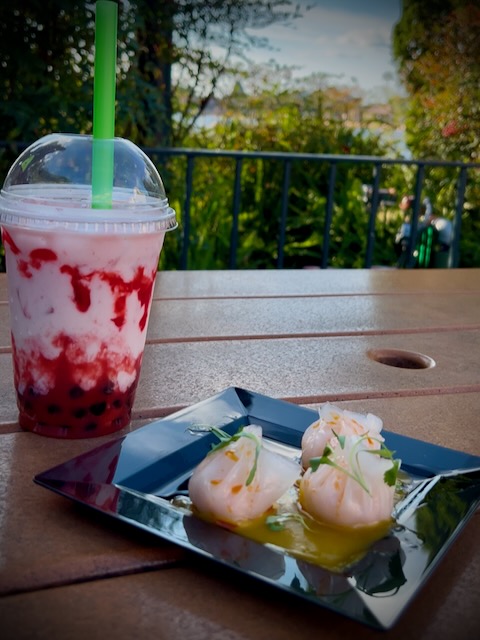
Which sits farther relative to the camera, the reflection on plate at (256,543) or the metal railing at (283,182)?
the metal railing at (283,182)

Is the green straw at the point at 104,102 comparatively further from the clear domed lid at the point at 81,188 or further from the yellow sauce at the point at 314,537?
the yellow sauce at the point at 314,537

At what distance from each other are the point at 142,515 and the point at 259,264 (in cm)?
407

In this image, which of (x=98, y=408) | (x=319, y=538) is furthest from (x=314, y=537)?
(x=98, y=408)

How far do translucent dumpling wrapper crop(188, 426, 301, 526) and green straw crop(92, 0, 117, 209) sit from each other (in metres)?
0.29

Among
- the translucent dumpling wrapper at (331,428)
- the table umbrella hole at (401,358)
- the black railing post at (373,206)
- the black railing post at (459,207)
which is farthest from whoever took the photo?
the black railing post at (459,207)

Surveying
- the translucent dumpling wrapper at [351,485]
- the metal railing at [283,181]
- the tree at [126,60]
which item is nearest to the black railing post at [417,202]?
the metal railing at [283,181]

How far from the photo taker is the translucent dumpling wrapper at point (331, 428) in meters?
0.62

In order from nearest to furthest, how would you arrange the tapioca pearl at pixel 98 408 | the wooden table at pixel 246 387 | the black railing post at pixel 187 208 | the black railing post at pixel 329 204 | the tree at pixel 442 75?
the wooden table at pixel 246 387
the tapioca pearl at pixel 98 408
the black railing post at pixel 187 208
the black railing post at pixel 329 204
the tree at pixel 442 75

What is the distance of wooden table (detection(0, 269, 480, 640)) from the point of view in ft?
1.50

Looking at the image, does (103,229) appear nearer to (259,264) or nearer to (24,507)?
(24,507)

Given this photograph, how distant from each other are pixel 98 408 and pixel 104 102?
0.96 ft

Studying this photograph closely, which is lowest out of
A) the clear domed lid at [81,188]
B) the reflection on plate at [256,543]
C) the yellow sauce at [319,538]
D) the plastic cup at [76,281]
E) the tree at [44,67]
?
the yellow sauce at [319,538]

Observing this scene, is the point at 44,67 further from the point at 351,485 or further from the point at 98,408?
the point at 351,485

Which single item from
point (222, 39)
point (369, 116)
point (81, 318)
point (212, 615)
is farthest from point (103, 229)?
point (369, 116)
